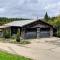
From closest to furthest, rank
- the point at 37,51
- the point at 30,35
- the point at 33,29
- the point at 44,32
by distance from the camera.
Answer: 1. the point at 37,51
2. the point at 30,35
3. the point at 33,29
4. the point at 44,32

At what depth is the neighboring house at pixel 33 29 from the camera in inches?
1656

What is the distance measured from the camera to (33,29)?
4369 centimetres

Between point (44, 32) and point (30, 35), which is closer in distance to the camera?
point (30, 35)

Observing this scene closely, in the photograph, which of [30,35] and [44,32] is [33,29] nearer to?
[30,35]

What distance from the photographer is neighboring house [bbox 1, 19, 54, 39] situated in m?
42.1

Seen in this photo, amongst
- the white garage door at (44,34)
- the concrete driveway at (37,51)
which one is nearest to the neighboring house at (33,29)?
the white garage door at (44,34)

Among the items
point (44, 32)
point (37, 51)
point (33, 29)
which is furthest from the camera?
point (44, 32)

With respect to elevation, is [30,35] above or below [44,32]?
below

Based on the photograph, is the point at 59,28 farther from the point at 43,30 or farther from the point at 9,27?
the point at 9,27

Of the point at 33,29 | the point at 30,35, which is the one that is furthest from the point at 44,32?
the point at 30,35

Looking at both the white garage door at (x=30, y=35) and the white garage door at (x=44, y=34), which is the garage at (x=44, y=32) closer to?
the white garage door at (x=44, y=34)

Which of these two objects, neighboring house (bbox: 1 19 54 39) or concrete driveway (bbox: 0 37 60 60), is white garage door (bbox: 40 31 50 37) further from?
concrete driveway (bbox: 0 37 60 60)

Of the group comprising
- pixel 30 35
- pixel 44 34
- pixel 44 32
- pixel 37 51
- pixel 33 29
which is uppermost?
pixel 33 29

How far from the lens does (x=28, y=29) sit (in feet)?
141
